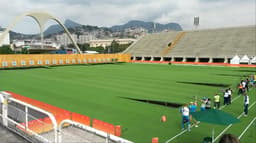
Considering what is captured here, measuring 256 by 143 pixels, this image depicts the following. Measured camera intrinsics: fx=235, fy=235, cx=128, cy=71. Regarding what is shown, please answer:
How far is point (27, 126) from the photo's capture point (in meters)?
8.85

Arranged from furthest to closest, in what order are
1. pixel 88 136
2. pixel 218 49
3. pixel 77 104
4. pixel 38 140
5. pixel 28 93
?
1. pixel 218 49
2. pixel 28 93
3. pixel 77 104
4. pixel 38 140
5. pixel 88 136

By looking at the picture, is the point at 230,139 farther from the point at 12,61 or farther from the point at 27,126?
the point at 12,61

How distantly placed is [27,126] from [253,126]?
12049 mm

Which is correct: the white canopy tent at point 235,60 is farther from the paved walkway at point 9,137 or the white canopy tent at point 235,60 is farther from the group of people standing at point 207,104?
the paved walkway at point 9,137

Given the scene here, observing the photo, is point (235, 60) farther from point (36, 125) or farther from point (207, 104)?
point (36, 125)

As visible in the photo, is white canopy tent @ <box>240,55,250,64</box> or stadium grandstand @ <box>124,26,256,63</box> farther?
stadium grandstand @ <box>124,26,256,63</box>

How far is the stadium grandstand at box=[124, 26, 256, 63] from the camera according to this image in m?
69.5

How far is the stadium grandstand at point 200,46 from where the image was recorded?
228 ft

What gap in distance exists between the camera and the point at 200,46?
77.2 meters

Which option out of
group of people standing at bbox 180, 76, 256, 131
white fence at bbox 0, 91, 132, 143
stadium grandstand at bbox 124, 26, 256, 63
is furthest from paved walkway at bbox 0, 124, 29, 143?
stadium grandstand at bbox 124, 26, 256, 63

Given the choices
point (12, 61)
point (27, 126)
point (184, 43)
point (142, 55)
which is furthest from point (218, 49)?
point (27, 126)

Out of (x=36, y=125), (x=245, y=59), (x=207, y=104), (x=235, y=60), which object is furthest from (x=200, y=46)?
(x=36, y=125)

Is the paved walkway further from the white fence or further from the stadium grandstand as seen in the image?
the stadium grandstand

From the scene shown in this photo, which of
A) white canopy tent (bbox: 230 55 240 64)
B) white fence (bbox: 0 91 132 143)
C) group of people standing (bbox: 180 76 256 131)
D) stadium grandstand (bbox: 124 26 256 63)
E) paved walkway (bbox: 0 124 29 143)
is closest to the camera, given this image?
white fence (bbox: 0 91 132 143)
